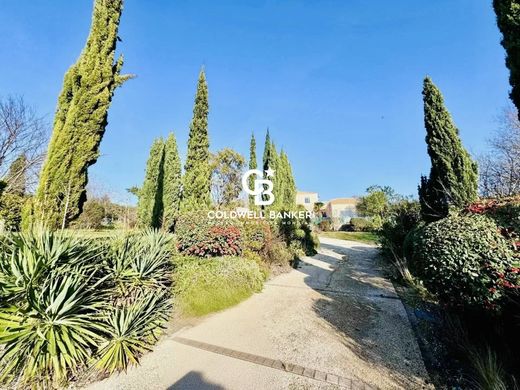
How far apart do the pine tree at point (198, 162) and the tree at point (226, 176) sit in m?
13.5

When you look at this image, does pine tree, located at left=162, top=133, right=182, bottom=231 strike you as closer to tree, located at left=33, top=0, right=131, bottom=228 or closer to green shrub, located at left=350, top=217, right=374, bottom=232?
tree, located at left=33, top=0, right=131, bottom=228

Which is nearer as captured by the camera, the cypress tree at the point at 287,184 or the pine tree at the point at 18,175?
the pine tree at the point at 18,175

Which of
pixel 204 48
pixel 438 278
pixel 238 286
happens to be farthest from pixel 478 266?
pixel 204 48

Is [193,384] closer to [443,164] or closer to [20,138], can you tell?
[443,164]

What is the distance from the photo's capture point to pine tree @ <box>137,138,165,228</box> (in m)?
18.6

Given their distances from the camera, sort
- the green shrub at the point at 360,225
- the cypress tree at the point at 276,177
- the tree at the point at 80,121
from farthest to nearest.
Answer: the green shrub at the point at 360,225 → the cypress tree at the point at 276,177 → the tree at the point at 80,121

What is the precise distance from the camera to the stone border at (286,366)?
2.82 m

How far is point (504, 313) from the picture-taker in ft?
9.47

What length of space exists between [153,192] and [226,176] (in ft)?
28.9

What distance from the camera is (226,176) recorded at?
26.4m

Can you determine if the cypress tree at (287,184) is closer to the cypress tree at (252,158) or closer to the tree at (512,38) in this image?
the cypress tree at (252,158)

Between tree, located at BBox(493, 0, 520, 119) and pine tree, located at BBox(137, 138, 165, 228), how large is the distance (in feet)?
62.1

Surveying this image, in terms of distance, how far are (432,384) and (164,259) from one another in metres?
5.09

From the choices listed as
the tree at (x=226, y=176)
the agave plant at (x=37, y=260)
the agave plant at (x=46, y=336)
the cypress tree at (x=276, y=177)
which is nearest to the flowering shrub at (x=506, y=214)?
the agave plant at (x=46, y=336)
